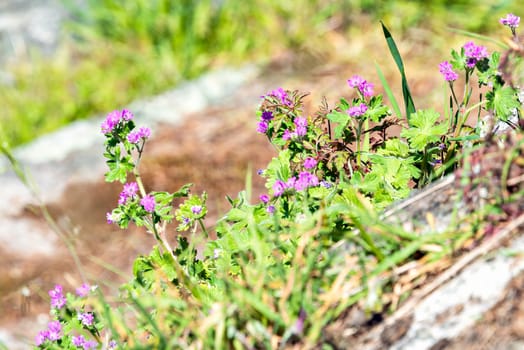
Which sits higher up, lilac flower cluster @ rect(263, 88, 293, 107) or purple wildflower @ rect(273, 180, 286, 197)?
lilac flower cluster @ rect(263, 88, 293, 107)

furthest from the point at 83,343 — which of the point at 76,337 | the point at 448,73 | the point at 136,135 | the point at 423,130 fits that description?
the point at 448,73

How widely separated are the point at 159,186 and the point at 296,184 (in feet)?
9.10

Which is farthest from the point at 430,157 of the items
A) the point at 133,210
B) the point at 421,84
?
the point at 421,84

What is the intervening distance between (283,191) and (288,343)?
1.45 ft

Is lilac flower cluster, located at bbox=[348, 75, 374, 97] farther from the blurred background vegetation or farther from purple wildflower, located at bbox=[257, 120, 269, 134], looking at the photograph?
the blurred background vegetation

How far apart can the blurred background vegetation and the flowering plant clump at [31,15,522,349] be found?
A: 3484 mm

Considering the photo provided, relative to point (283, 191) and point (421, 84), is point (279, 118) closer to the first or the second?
point (283, 191)

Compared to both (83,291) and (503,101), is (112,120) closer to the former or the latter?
(83,291)

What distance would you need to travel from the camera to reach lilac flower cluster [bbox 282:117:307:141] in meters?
1.87

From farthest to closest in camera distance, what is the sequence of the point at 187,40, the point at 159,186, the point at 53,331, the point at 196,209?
1. the point at 187,40
2. the point at 159,186
3. the point at 196,209
4. the point at 53,331

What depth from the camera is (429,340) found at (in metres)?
1.38

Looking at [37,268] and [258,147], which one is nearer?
[37,268]

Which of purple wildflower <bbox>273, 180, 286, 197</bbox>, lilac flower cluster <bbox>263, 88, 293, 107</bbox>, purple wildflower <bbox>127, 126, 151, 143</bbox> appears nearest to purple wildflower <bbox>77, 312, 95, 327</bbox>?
purple wildflower <bbox>127, 126, 151, 143</bbox>

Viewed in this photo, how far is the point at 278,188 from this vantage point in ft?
5.72
